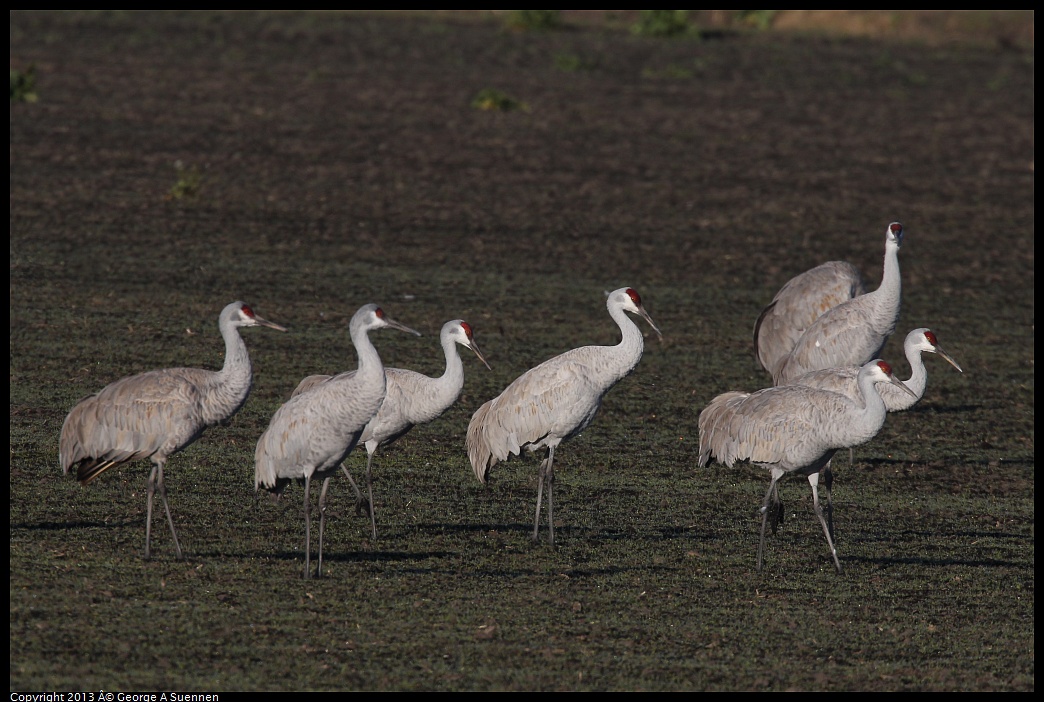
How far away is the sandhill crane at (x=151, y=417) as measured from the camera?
7742 millimetres

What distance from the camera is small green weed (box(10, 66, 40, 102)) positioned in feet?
66.8

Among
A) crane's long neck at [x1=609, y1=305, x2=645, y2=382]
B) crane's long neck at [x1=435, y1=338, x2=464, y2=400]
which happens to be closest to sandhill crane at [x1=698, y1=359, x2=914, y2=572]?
crane's long neck at [x1=609, y1=305, x2=645, y2=382]

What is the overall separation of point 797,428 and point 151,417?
3418 millimetres

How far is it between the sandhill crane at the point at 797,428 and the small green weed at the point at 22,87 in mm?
14626

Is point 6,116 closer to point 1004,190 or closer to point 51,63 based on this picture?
point 51,63

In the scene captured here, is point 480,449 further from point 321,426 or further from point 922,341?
point 922,341

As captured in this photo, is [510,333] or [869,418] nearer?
[869,418]

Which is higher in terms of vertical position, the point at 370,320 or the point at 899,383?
the point at 370,320

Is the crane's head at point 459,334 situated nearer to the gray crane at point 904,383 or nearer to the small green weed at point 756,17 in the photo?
the gray crane at point 904,383

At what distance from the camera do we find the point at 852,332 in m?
10.5

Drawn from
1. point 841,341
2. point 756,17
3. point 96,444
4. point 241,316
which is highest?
point 756,17

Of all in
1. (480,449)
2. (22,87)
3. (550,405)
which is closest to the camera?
(550,405)

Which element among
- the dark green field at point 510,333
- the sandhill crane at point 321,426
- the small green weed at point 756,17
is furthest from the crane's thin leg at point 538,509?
the small green weed at point 756,17

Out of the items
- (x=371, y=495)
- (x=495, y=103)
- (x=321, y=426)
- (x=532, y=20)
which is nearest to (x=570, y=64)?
(x=495, y=103)
